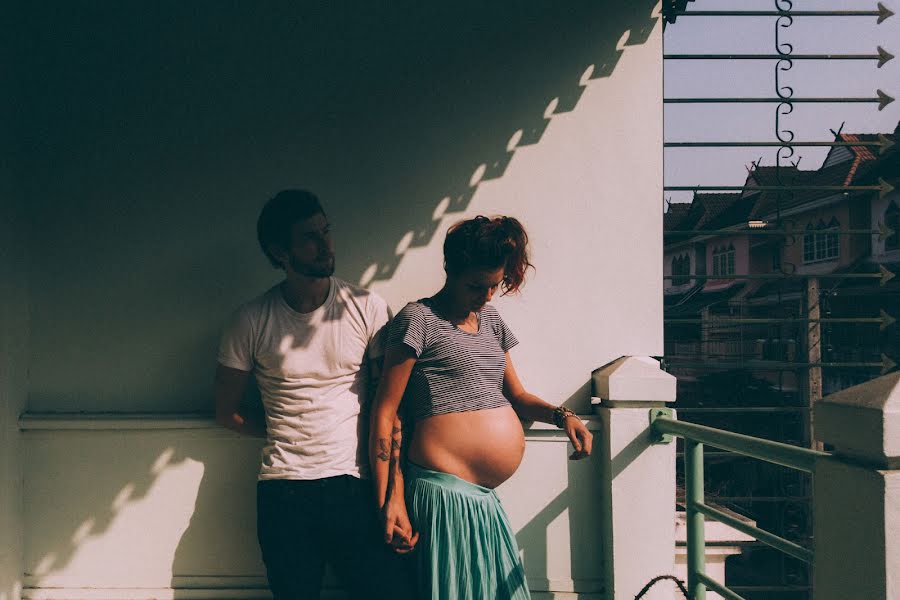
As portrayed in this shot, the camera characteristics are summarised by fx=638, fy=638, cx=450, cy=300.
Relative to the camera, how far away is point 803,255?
23.5 meters

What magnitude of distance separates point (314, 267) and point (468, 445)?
3.38 ft

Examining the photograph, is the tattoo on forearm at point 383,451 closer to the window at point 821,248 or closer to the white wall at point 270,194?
the white wall at point 270,194

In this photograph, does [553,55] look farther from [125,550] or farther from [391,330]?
[125,550]

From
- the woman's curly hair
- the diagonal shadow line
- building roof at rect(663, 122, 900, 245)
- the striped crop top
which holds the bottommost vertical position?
the striped crop top

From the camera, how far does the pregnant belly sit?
8.75ft

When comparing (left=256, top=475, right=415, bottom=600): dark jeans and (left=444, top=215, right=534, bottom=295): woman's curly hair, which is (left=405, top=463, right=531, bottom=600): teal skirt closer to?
(left=256, top=475, right=415, bottom=600): dark jeans

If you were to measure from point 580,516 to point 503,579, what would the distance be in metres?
0.78

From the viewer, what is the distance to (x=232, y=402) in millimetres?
3061

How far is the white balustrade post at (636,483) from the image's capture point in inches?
126

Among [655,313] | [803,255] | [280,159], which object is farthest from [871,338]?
[280,159]

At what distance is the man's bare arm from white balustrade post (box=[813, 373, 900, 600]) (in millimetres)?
2371

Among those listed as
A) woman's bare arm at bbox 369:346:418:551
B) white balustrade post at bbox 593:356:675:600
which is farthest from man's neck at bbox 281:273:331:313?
white balustrade post at bbox 593:356:675:600

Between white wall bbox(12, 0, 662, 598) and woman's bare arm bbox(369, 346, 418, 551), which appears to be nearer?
woman's bare arm bbox(369, 346, 418, 551)

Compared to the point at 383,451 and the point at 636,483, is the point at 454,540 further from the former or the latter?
the point at 636,483
